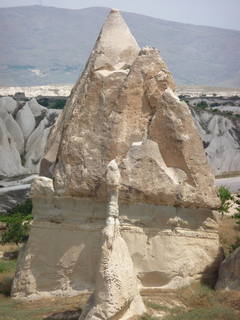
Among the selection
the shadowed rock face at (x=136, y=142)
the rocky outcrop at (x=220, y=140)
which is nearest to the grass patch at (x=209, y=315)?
the shadowed rock face at (x=136, y=142)

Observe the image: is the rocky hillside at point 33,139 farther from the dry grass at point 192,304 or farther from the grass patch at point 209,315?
the grass patch at point 209,315

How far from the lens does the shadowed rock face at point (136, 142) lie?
1321cm

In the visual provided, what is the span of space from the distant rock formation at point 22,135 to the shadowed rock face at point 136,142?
89.7 ft

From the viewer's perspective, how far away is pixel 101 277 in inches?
428

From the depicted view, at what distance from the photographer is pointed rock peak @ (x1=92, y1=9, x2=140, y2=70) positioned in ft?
49.6

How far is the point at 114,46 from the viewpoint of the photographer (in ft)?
50.6

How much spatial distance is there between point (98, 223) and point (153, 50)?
163 inches

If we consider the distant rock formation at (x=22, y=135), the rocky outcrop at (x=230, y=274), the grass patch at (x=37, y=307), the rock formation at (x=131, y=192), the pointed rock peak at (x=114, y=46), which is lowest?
the grass patch at (x=37, y=307)

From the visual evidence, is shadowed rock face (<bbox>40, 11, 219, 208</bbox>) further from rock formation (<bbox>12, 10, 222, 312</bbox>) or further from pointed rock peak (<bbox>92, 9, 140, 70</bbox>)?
pointed rock peak (<bbox>92, 9, 140, 70</bbox>)

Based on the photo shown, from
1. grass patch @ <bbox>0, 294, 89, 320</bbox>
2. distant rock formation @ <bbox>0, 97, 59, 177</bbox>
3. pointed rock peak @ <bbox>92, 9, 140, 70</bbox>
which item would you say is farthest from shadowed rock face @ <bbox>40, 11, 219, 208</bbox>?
distant rock formation @ <bbox>0, 97, 59, 177</bbox>

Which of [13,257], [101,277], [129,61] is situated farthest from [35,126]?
[101,277]

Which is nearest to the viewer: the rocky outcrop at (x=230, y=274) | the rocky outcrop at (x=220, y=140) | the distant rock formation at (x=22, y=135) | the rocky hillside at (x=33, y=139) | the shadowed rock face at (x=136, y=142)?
the rocky outcrop at (x=230, y=274)

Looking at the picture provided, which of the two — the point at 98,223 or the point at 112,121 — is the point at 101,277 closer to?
the point at 98,223

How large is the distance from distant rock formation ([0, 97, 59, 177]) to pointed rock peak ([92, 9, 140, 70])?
85.6 ft
